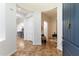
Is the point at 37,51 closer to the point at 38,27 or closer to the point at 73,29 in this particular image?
the point at 38,27

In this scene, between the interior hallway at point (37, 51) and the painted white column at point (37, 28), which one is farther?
the painted white column at point (37, 28)

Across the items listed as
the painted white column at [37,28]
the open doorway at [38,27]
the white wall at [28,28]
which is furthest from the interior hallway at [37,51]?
the white wall at [28,28]

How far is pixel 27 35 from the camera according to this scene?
9.95 meters

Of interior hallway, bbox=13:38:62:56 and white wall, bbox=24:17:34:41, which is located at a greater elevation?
white wall, bbox=24:17:34:41

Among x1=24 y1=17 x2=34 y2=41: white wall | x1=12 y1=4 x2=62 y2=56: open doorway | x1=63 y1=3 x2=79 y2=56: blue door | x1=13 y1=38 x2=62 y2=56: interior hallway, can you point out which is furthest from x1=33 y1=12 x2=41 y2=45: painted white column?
x1=63 y1=3 x2=79 y2=56: blue door

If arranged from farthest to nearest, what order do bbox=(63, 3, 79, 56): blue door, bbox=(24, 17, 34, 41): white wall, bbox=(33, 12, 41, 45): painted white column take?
bbox=(24, 17, 34, 41): white wall, bbox=(33, 12, 41, 45): painted white column, bbox=(63, 3, 79, 56): blue door

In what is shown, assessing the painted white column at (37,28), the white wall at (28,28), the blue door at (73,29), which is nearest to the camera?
the blue door at (73,29)

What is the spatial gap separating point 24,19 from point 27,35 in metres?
1.26

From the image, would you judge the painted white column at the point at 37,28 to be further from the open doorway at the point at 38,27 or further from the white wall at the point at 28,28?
the white wall at the point at 28,28

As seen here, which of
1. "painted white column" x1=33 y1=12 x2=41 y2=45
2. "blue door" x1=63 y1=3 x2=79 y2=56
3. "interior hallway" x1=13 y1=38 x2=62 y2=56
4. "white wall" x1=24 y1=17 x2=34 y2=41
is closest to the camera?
"blue door" x1=63 y1=3 x2=79 y2=56

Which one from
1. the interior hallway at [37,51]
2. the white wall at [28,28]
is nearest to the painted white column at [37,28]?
the interior hallway at [37,51]

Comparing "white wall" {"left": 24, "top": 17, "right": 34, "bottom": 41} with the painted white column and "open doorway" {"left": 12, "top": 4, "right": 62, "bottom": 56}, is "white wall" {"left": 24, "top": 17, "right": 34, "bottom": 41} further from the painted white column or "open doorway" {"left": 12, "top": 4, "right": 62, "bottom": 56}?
the painted white column

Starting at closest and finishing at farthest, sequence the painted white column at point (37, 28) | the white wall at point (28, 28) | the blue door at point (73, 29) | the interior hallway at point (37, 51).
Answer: the blue door at point (73, 29) < the interior hallway at point (37, 51) < the painted white column at point (37, 28) < the white wall at point (28, 28)

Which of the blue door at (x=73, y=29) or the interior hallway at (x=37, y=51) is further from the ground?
the blue door at (x=73, y=29)
